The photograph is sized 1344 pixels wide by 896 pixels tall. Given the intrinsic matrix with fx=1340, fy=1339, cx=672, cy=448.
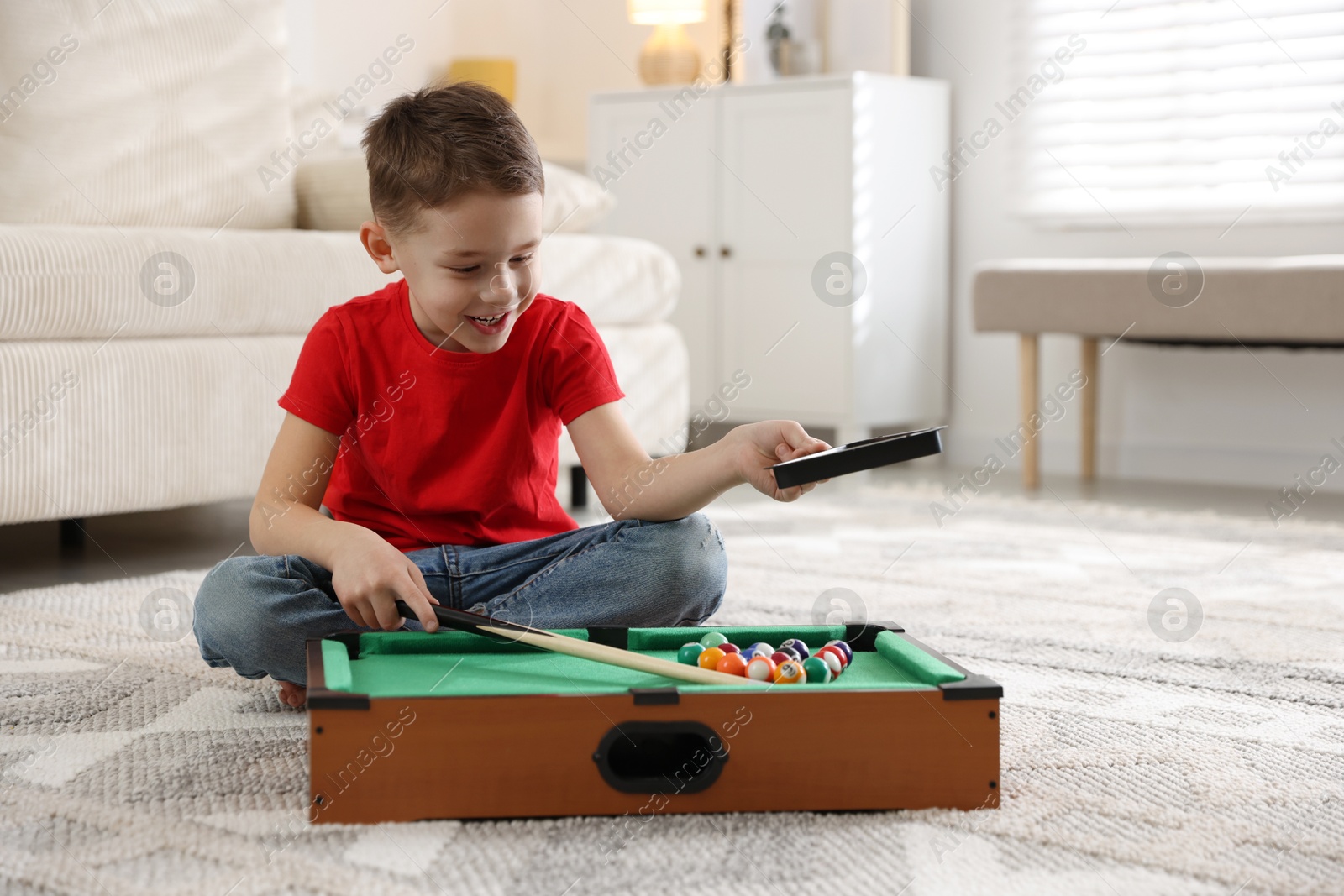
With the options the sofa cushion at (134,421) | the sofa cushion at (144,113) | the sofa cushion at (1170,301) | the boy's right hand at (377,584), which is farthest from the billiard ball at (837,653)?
the sofa cushion at (1170,301)

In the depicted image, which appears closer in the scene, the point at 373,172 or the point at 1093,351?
the point at 373,172

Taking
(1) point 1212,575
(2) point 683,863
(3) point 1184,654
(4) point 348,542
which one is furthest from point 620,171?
(2) point 683,863

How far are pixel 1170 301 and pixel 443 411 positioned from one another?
1.64m

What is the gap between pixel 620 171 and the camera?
10.2ft

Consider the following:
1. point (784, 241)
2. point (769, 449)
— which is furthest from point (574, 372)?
point (784, 241)

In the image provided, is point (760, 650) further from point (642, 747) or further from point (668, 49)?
point (668, 49)

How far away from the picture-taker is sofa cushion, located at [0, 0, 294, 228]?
5.90 feet

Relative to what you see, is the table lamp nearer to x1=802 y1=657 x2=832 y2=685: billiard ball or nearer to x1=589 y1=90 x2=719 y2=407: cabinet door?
x1=589 y1=90 x2=719 y2=407: cabinet door

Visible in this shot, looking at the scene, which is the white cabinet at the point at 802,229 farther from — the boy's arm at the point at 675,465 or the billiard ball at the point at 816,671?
the billiard ball at the point at 816,671

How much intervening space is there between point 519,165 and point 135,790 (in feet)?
1.57

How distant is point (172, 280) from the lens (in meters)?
1.55

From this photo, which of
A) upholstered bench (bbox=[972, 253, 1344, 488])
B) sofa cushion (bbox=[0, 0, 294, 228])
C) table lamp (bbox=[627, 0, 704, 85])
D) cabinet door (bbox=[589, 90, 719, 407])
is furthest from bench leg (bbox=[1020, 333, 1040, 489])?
sofa cushion (bbox=[0, 0, 294, 228])

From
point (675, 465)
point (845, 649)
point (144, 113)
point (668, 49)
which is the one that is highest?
point (668, 49)

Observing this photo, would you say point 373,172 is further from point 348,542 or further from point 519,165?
point 348,542
